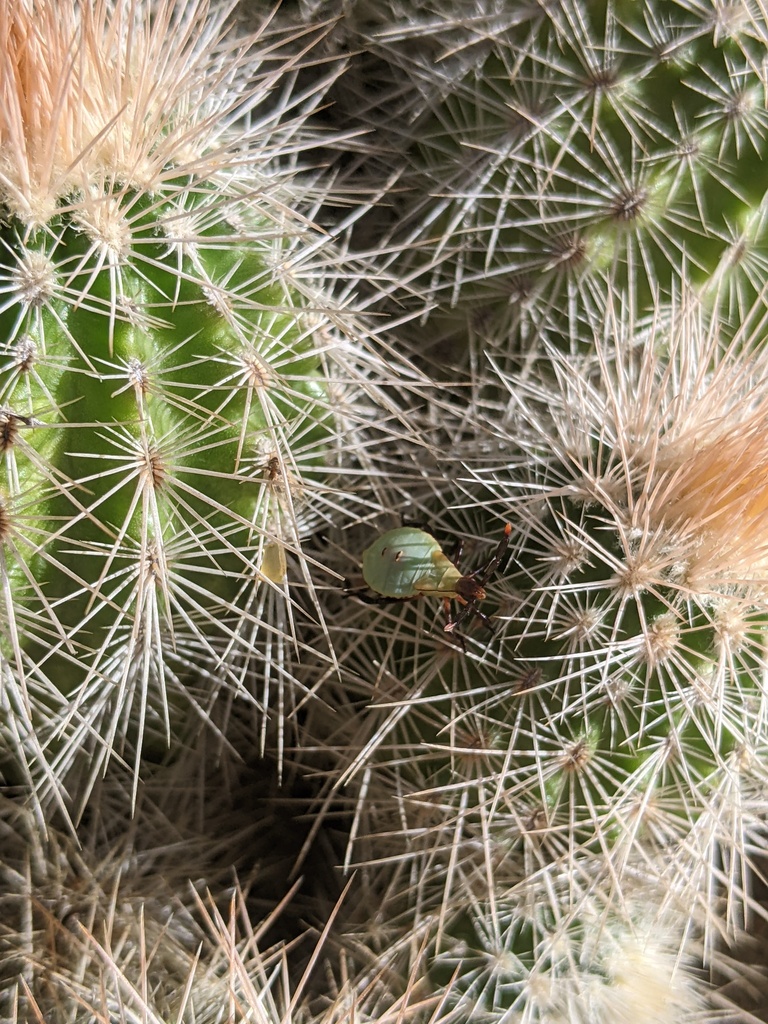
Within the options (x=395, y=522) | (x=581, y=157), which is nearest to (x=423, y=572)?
(x=395, y=522)

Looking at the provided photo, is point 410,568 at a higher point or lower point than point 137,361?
lower

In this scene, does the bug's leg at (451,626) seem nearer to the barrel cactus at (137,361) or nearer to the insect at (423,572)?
the insect at (423,572)

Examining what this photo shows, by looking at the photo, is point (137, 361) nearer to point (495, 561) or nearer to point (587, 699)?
point (495, 561)

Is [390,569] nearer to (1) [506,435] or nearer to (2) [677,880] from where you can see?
(1) [506,435]

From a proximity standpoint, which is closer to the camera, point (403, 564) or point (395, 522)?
point (403, 564)

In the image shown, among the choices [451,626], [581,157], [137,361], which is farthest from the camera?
[581,157]

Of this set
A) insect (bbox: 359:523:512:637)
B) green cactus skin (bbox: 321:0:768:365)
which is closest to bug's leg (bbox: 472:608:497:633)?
insect (bbox: 359:523:512:637)

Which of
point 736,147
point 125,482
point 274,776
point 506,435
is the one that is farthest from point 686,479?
point 274,776
